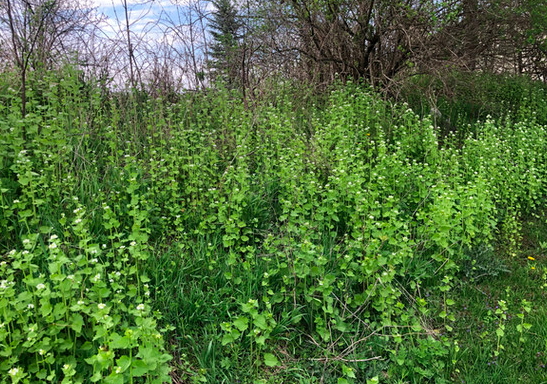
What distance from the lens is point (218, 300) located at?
3.15 meters

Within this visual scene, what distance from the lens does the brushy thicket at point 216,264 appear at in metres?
2.49

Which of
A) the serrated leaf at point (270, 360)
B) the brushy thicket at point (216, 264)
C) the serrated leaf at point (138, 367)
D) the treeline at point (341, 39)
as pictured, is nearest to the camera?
the serrated leaf at point (138, 367)

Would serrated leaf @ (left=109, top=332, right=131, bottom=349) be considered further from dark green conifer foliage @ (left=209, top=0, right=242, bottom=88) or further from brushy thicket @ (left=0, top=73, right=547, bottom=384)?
dark green conifer foliage @ (left=209, top=0, right=242, bottom=88)

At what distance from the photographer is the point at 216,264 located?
11.3ft

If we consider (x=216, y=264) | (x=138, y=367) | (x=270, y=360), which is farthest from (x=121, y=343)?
(x=216, y=264)

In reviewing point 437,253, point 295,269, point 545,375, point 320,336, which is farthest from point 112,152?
point 545,375

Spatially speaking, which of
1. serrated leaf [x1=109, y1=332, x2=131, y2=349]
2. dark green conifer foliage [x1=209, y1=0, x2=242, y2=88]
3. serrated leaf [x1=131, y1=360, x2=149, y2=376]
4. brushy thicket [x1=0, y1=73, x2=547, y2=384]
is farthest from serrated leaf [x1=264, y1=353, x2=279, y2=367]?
dark green conifer foliage [x1=209, y1=0, x2=242, y2=88]

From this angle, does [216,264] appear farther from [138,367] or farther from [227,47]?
[227,47]

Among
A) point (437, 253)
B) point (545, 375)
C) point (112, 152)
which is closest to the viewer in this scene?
point (545, 375)

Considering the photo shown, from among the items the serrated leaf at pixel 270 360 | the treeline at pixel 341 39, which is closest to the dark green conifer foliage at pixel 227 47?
the treeline at pixel 341 39

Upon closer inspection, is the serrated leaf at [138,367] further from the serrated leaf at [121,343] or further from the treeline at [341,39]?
the treeline at [341,39]

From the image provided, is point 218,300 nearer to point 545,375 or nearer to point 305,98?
point 545,375

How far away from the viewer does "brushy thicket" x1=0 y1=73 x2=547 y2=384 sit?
249 centimetres

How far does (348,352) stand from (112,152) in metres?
3.24
